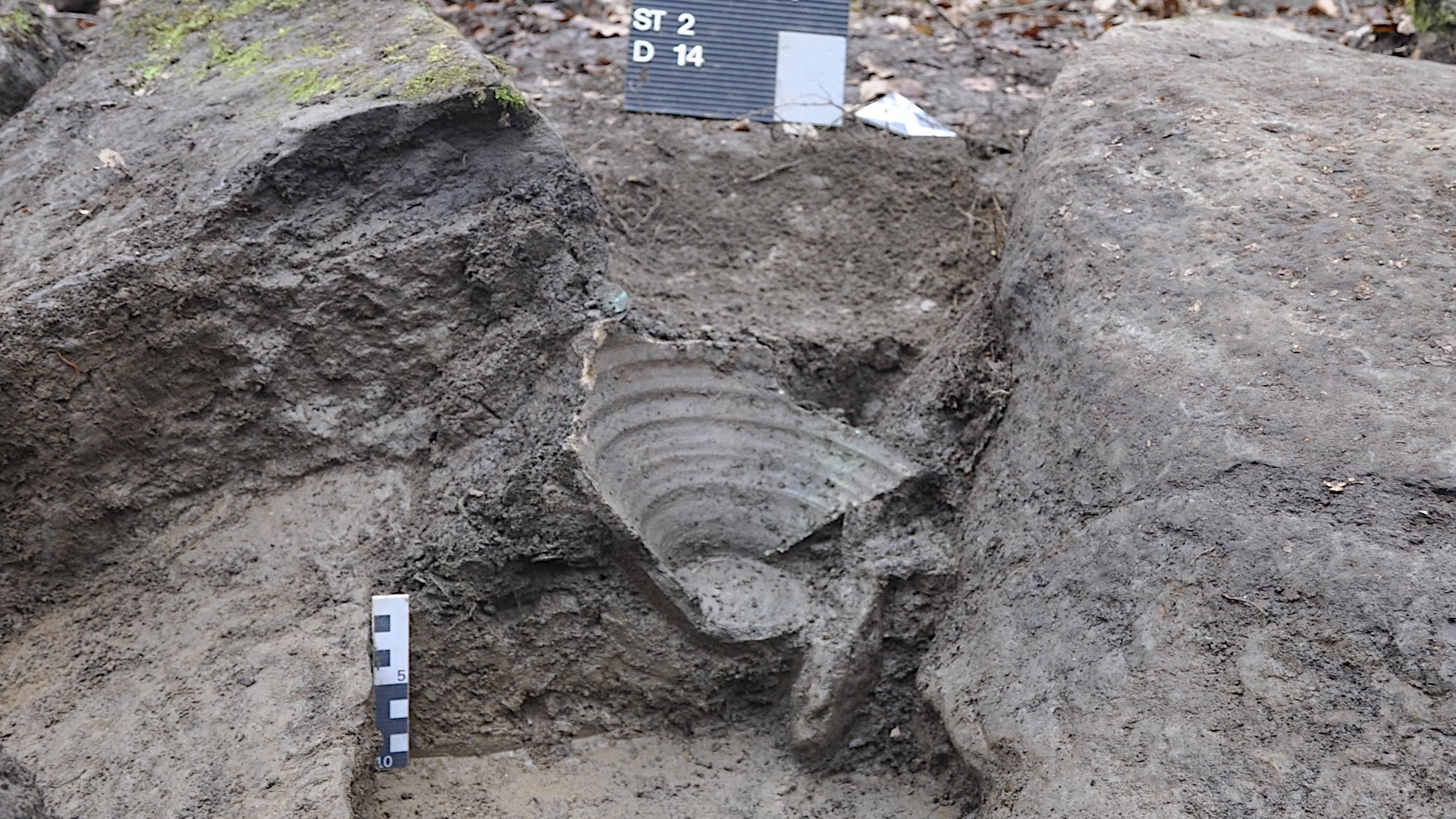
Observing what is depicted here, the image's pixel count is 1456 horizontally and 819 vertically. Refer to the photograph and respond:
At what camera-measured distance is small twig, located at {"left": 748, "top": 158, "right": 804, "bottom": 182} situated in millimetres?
3883

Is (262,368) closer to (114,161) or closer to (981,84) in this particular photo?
(114,161)

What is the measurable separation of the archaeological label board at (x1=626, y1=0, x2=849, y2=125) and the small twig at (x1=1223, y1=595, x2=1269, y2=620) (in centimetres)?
238

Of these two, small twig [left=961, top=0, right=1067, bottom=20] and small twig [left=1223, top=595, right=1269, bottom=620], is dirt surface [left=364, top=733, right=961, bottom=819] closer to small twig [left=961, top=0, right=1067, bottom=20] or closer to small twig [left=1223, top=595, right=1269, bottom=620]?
small twig [left=1223, top=595, right=1269, bottom=620]

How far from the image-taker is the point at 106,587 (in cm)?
279

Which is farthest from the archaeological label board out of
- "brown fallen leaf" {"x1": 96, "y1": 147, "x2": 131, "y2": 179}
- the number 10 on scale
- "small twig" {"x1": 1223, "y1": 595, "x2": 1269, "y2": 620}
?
"small twig" {"x1": 1223, "y1": 595, "x2": 1269, "y2": 620}

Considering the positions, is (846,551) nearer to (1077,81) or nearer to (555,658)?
(555,658)

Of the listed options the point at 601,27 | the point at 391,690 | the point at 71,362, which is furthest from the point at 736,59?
the point at 391,690

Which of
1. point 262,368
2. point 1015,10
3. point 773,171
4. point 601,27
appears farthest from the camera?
point 1015,10

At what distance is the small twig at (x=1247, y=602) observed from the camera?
208cm

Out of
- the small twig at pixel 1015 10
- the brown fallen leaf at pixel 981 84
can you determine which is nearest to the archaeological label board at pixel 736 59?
the brown fallen leaf at pixel 981 84

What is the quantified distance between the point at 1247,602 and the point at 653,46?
2.74 metres

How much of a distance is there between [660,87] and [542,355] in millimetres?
1528

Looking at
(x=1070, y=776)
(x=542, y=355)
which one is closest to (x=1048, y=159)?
(x=542, y=355)

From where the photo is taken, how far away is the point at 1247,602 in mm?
2105
